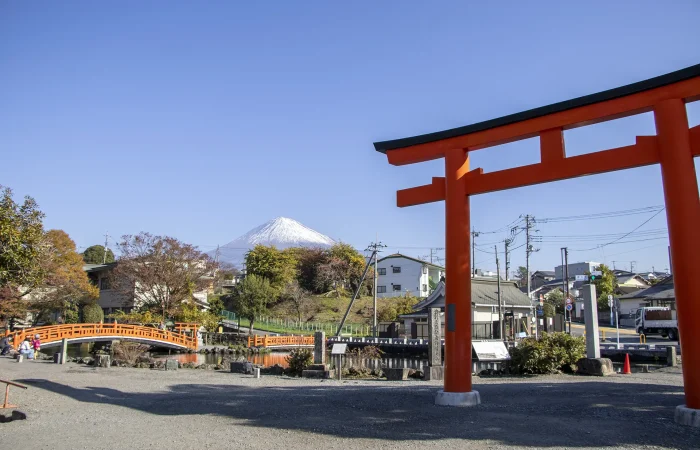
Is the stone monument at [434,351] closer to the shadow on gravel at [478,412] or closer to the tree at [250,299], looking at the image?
the shadow on gravel at [478,412]

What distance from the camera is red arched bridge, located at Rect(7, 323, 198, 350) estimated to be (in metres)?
27.6

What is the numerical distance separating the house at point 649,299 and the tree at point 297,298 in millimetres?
30149

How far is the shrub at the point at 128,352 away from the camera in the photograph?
952 inches

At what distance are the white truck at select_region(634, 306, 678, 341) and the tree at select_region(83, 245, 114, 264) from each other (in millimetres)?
60044

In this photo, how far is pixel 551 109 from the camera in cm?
894

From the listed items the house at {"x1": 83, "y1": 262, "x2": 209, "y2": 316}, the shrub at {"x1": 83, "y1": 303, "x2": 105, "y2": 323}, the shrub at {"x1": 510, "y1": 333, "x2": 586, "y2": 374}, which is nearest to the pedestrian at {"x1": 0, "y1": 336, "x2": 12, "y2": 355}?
the shrub at {"x1": 83, "y1": 303, "x2": 105, "y2": 323}

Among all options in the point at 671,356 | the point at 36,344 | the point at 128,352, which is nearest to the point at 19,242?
the point at 128,352

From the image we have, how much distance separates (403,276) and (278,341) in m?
24.3

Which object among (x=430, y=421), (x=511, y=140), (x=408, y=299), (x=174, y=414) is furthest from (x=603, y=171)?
(x=408, y=299)

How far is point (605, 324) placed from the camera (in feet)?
176

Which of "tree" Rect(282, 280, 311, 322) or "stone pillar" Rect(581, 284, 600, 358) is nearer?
"stone pillar" Rect(581, 284, 600, 358)

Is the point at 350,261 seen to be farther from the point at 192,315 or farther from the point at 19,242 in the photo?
the point at 19,242

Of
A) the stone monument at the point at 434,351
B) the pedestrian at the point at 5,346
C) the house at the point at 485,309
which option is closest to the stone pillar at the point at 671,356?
the stone monument at the point at 434,351

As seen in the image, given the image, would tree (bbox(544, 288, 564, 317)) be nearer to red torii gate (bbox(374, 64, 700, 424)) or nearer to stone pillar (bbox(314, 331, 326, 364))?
stone pillar (bbox(314, 331, 326, 364))
